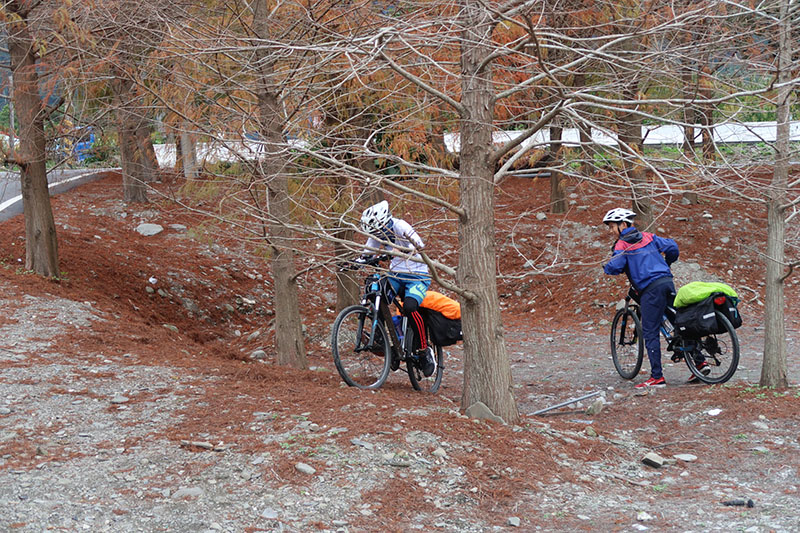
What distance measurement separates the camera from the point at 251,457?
5125mm

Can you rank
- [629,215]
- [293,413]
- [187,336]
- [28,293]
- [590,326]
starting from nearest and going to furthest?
[293,413] → [629,215] → [28,293] → [187,336] → [590,326]

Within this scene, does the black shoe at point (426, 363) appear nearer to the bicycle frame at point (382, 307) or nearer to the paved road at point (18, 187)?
the bicycle frame at point (382, 307)

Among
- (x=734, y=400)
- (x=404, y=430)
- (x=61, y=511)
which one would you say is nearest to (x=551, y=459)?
(x=404, y=430)

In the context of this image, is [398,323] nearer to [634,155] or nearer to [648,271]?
[648,271]

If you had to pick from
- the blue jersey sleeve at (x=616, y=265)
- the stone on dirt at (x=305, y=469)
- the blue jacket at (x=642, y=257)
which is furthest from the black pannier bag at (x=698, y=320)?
the stone on dirt at (x=305, y=469)

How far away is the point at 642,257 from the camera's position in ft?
27.1

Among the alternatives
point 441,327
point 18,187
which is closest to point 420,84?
point 441,327

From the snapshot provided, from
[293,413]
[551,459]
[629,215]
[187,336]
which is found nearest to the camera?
[551,459]

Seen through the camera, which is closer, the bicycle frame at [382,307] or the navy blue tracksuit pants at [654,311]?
the bicycle frame at [382,307]

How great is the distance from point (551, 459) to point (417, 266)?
2.60 metres

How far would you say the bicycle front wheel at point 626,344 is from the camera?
347 inches

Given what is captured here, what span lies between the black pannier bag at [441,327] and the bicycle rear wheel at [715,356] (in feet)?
8.25

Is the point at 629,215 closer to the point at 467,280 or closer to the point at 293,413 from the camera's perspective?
the point at 467,280

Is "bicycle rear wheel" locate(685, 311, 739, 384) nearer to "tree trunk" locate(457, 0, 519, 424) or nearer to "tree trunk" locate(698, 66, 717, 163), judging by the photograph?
"tree trunk" locate(698, 66, 717, 163)
